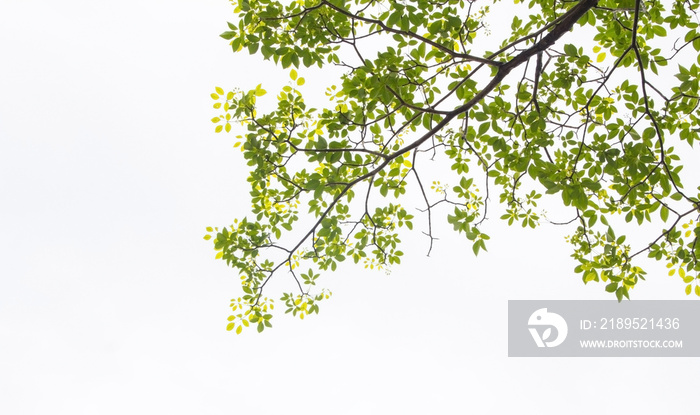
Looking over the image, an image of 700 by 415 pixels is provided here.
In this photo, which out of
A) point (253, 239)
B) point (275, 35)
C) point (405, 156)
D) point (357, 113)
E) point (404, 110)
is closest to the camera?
point (275, 35)

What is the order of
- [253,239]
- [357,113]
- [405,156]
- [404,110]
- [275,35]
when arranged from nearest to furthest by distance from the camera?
1. [275,35]
2. [357,113]
3. [404,110]
4. [253,239]
5. [405,156]

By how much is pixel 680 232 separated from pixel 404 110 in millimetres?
3068

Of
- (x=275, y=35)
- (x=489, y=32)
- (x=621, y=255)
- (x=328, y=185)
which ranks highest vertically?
(x=489, y=32)

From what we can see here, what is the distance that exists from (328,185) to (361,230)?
1283 millimetres

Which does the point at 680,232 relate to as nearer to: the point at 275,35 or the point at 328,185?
the point at 328,185

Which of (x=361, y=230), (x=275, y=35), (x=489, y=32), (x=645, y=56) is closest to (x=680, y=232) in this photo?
(x=645, y=56)

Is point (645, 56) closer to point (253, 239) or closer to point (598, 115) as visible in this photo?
point (598, 115)

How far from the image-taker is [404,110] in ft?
16.9

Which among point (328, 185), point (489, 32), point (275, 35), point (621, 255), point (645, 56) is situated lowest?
point (621, 255)

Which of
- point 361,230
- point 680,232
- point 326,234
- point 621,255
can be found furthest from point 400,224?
point 680,232

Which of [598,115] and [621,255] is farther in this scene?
[598,115]

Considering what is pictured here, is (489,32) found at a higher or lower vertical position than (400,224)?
higher

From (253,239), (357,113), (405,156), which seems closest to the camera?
(357,113)

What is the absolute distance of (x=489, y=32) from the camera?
5434 millimetres
